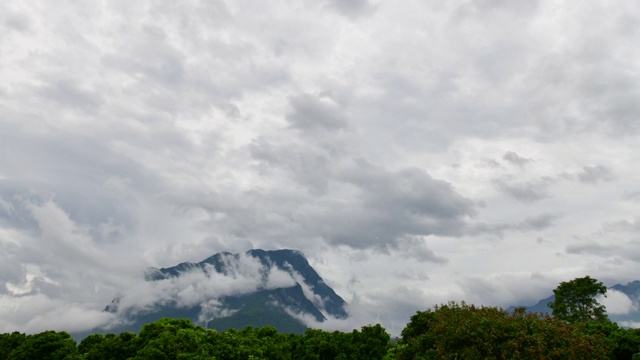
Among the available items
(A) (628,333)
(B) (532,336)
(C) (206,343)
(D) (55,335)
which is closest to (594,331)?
(A) (628,333)

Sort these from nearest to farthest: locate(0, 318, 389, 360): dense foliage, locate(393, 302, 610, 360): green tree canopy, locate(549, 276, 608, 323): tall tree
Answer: locate(393, 302, 610, 360): green tree canopy < locate(0, 318, 389, 360): dense foliage < locate(549, 276, 608, 323): tall tree

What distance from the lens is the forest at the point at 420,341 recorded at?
93.2 ft

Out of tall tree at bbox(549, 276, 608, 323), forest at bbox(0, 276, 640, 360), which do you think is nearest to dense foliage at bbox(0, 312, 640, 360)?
forest at bbox(0, 276, 640, 360)

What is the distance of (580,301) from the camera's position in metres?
81.0

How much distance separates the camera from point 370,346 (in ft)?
169

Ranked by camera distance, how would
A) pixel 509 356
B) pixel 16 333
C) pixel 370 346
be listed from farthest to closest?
pixel 16 333
pixel 370 346
pixel 509 356

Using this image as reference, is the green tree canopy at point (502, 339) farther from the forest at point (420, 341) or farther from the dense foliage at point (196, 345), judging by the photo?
the dense foliage at point (196, 345)

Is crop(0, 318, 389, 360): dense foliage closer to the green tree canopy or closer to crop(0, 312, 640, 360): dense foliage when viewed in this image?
crop(0, 312, 640, 360): dense foliage

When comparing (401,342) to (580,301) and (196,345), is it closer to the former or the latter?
(196,345)

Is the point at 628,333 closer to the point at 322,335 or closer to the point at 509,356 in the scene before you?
the point at 509,356

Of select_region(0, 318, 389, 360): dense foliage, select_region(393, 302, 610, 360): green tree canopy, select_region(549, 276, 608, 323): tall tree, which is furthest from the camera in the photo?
select_region(549, 276, 608, 323): tall tree

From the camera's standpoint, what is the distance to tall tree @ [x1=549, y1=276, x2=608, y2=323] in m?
79.2

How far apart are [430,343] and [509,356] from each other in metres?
5.66

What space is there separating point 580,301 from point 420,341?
62162mm
